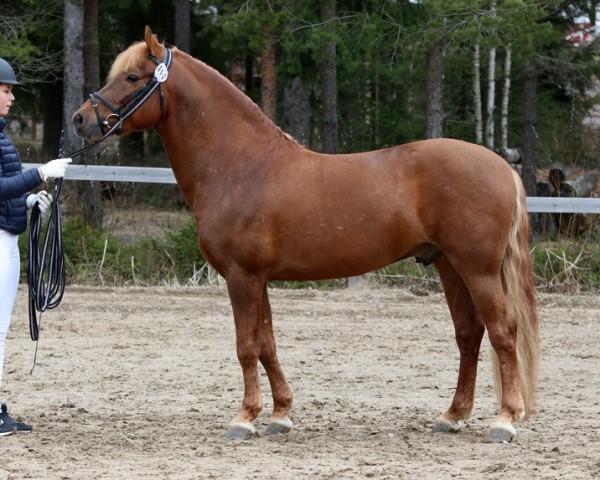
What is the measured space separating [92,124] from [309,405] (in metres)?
2.18

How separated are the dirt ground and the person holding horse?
2.22ft

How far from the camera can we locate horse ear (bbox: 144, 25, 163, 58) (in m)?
5.46

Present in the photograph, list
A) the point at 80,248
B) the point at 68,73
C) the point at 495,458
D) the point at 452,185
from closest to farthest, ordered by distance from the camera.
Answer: the point at 495,458
the point at 452,185
the point at 80,248
the point at 68,73

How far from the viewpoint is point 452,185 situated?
5277 mm

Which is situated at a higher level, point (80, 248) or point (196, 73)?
point (196, 73)

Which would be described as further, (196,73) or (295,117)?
(295,117)

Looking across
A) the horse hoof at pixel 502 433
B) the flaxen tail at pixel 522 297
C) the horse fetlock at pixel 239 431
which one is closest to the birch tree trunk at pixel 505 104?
the flaxen tail at pixel 522 297

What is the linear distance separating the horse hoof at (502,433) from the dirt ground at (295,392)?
0.17ft

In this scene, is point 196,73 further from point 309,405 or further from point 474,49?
point 474,49

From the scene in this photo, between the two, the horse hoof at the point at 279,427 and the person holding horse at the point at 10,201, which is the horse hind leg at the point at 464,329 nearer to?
the horse hoof at the point at 279,427

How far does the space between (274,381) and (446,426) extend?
100 centimetres

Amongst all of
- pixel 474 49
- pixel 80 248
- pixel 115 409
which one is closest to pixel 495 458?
pixel 115 409

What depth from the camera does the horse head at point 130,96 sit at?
213 inches

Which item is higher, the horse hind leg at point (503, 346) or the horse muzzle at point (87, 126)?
the horse muzzle at point (87, 126)
